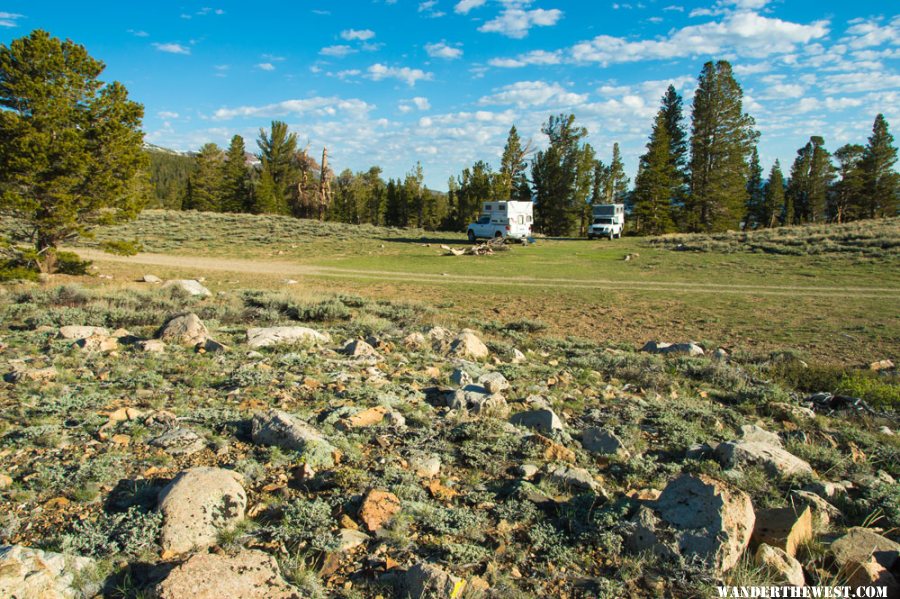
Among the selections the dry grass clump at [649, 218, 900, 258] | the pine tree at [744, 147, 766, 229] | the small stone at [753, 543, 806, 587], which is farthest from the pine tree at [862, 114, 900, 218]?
the small stone at [753, 543, 806, 587]

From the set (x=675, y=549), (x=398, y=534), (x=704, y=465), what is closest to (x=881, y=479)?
(x=704, y=465)

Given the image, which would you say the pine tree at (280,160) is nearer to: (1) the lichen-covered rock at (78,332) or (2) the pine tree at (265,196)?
(2) the pine tree at (265,196)

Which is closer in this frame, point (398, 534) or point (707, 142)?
point (398, 534)

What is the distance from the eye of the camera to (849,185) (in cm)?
6328

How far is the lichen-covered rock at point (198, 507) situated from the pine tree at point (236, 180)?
225 feet

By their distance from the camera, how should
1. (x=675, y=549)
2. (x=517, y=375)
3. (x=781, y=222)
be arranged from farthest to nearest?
(x=781, y=222) → (x=517, y=375) → (x=675, y=549)

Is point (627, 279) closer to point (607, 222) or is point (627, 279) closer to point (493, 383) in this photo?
point (493, 383)

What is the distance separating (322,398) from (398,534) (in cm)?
264

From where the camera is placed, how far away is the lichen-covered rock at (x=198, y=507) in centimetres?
303

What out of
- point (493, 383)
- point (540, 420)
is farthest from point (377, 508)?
point (493, 383)

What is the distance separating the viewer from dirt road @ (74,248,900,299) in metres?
17.8

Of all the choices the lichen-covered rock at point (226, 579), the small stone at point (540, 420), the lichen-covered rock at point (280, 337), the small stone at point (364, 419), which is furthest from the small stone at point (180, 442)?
the lichen-covered rock at point (280, 337)

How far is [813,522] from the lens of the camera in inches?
143

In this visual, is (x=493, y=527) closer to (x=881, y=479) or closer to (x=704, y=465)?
(x=704, y=465)
